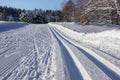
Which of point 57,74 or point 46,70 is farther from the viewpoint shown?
point 46,70

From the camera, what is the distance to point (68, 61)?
33.0ft

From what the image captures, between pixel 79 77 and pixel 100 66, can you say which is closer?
pixel 79 77

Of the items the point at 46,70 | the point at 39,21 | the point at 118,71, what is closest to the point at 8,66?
the point at 46,70

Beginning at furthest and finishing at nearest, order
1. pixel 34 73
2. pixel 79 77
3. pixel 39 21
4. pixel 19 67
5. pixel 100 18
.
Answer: pixel 39 21, pixel 100 18, pixel 19 67, pixel 34 73, pixel 79 77

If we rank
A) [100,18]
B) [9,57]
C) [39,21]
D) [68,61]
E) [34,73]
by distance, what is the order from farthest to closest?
[39,21] < [100,18] < [9,57] < [68,61] < [34,73]

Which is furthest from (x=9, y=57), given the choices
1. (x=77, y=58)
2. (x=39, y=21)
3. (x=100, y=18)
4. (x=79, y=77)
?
(x=39, y=21)

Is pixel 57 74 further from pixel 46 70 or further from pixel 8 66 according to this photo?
pixel 8 66

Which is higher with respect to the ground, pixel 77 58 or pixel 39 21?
pixel 77 58

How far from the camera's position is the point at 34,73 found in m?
7.97

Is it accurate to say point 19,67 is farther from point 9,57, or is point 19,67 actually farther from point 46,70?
point 9,57

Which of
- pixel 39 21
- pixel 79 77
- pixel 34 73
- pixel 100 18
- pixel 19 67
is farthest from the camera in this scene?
pixel 39 21

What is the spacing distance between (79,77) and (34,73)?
4.64 ft

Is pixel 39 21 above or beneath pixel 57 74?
beneath

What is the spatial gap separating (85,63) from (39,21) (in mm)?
90586
